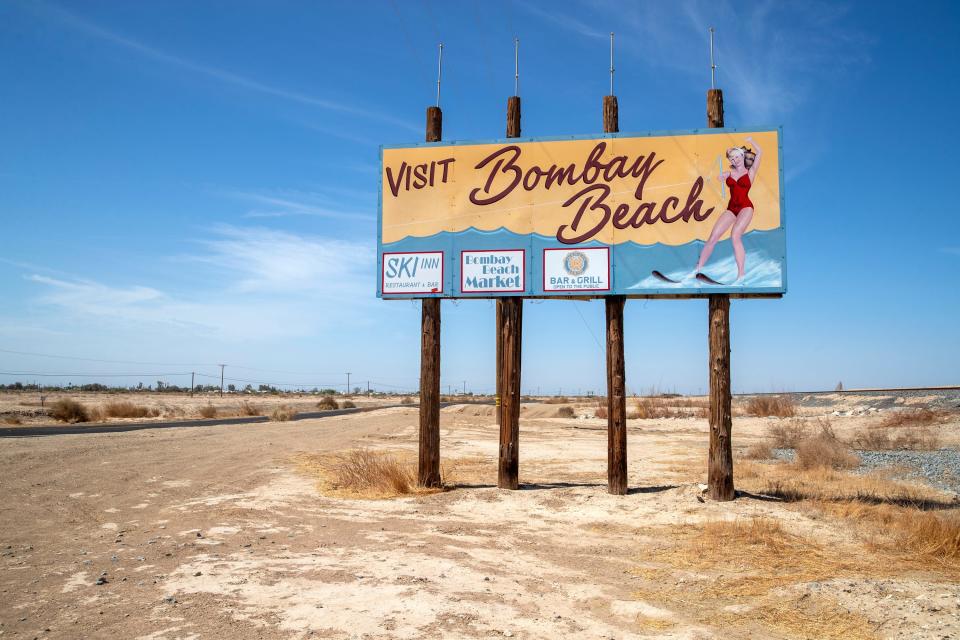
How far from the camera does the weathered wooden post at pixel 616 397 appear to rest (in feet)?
39.4

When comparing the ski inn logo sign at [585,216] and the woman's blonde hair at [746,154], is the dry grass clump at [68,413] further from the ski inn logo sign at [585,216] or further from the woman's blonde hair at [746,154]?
the woman's blonde hair at [746,154]

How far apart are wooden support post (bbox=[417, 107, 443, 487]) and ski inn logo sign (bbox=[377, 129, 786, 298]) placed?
1.54 ft

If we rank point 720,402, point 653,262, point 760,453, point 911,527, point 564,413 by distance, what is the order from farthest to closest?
point 564,413 < point 760,453 < point 653,262 < point 720,402 < point 911,527

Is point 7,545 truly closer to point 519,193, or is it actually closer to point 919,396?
point 519,193

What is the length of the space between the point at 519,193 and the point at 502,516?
5.89m

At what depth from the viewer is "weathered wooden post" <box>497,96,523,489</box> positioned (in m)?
12.6

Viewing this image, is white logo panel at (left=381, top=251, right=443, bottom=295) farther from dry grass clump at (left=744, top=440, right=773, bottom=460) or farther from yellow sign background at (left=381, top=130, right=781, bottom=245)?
dry grass clump at (left=744, top=440, right=773, bottom=460)

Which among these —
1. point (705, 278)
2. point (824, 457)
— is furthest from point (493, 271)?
point (824, 457)

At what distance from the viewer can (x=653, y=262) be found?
39.9 feet

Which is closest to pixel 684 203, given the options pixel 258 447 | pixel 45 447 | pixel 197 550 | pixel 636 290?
pixel 636 290

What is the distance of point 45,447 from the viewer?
61.0ft

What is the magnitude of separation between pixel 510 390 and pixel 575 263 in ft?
8.65

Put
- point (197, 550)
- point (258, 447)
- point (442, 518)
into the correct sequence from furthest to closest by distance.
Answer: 1. point (258, 447)
2. point (442, 518)
3. point (197, 550)

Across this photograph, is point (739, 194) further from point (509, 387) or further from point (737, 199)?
point (509, 387)
